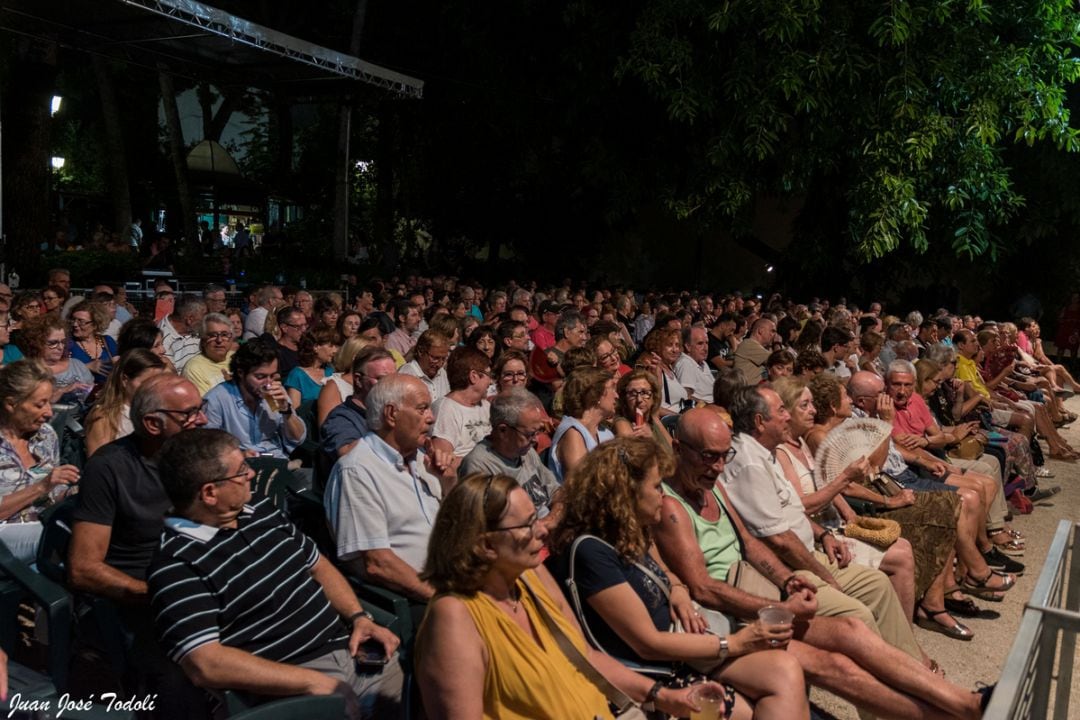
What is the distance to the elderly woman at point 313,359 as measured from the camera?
20.2 feet

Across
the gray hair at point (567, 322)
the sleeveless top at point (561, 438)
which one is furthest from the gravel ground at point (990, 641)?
the gray hair at point (567, 322)

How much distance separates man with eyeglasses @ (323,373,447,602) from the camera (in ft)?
11.3

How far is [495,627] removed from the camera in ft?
8.17

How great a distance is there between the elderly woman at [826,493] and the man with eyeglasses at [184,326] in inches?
177

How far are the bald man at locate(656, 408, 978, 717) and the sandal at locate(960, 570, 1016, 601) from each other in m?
2.37

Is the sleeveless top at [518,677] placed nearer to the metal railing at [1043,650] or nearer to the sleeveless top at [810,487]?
the metal railing at [1043,650]

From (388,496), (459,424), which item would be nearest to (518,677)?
(388,496)

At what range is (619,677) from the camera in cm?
298

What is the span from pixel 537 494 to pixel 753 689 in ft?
4.56

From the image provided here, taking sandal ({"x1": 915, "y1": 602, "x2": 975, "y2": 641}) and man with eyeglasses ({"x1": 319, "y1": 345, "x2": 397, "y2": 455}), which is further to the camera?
sandal ({"x1": 915, "y1": 602, "x2": 975, "y2": 641})

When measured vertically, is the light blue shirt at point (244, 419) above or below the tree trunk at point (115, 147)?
below

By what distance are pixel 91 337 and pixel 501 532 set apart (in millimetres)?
5407

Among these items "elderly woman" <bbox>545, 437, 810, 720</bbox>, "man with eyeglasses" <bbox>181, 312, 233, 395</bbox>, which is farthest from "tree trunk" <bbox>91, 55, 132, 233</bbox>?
"elderly woman" <bbox>545, 437, 810, 720</bbox>

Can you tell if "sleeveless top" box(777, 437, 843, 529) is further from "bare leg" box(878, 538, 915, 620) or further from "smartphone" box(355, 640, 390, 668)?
"smartphone" box(355, 640, 390, 668)
